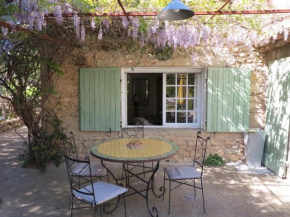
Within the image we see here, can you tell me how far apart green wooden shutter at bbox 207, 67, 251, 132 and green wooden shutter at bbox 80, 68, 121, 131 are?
1698 millimetres

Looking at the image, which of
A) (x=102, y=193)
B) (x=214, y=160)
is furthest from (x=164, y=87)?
(x=102, y=193)

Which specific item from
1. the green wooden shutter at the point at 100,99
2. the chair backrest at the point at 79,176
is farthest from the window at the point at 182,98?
the chair backrest at the point at 79,176

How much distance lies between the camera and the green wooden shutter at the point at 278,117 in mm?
3518

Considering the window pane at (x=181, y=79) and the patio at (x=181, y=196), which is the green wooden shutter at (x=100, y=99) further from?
the window pane at (x=181, y=79)

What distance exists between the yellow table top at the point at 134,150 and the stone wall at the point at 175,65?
4.20 feet

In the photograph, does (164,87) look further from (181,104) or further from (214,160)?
(214,160)

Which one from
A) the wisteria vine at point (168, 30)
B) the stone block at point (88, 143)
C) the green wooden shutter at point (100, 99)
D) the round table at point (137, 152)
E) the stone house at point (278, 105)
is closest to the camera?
the round table at point (137, 152)

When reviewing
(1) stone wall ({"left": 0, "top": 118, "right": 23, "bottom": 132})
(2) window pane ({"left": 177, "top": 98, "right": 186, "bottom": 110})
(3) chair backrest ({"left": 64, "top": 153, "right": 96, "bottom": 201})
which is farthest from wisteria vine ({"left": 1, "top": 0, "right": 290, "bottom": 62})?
(1) stone wall ({"left": 0, "top": 118, "right": 23, "bottom": 132})

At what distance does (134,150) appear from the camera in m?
2.80

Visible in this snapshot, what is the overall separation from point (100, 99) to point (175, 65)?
1518 millimetres

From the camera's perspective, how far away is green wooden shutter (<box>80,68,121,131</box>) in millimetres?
4328

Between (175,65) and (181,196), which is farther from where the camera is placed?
(175,65)

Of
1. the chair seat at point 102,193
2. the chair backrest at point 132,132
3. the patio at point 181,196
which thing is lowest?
the patio at point 181,196

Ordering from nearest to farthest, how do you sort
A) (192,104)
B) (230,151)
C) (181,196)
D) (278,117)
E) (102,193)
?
1. (102,193)
2. (181,196)
3. (278,117)
4. (230,151)
5. (192,104)
